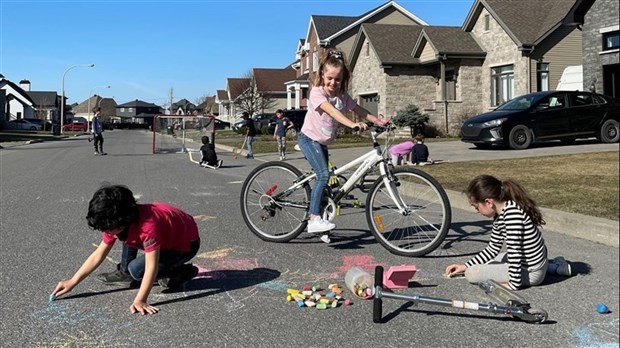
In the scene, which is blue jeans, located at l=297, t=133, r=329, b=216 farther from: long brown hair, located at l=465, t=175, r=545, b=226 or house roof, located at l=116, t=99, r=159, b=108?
house roof, located at l=116, t=99, r=159, b=108

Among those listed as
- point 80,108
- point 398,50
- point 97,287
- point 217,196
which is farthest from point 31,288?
point 80,108

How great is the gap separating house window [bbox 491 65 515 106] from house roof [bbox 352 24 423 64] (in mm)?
4896

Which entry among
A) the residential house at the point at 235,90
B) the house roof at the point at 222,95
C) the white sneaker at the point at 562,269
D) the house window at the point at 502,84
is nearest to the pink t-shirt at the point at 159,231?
the white sneaker at the point at 562,269

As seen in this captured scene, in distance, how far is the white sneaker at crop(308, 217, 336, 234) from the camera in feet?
16.9

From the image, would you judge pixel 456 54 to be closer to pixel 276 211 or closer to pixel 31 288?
pixel 276 211

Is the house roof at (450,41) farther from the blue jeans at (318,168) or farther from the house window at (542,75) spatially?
the blue jeans at (318,168)

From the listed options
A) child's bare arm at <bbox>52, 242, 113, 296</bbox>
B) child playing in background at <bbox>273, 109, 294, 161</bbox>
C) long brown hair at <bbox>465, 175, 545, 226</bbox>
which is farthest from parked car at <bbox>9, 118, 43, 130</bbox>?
long brown hair at <bbox>465, 175, 545, 226</bbox>

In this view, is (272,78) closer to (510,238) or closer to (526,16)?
(526,16)

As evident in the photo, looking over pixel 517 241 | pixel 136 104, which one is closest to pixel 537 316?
pixel 517 241

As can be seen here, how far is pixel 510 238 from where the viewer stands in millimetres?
3129

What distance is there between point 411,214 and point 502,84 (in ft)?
83.2

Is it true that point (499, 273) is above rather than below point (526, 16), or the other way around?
below

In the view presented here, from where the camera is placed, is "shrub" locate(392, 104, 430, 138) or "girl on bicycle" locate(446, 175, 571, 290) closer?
"girl on bicycle" locate(446, 175, 571, 290)

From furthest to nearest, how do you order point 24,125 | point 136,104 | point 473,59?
point 136,104
point 24,125
point 473,59
